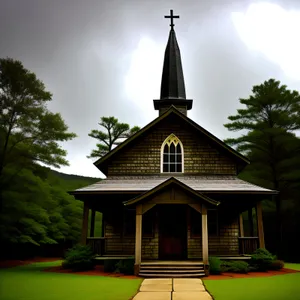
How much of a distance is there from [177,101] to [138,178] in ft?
22.8

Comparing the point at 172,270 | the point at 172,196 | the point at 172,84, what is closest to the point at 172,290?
the point at 172,270

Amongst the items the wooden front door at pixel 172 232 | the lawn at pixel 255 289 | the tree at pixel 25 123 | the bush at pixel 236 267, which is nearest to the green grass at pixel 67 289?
the lawn at pixel 255 289

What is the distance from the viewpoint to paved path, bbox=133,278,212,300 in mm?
8591

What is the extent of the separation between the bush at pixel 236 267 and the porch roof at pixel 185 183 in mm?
3278

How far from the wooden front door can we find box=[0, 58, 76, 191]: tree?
7.46 metres

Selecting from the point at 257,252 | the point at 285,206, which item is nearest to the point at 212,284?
the point at 257,252

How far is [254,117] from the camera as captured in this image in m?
29.4

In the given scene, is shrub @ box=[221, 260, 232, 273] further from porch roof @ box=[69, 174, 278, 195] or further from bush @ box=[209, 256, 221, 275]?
porch roof @ box=[69, 174, 278, 195]

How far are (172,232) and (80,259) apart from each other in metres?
5.05

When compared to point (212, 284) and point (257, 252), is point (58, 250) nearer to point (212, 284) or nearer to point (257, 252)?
point (257, 252)

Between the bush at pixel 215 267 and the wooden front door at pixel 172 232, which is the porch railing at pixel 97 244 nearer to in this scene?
the wooden front door at pixel 172 232

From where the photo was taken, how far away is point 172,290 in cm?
975

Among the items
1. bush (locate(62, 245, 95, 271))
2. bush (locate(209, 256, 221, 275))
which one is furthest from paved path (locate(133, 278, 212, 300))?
bush (locate(62, 245, 95, 271))

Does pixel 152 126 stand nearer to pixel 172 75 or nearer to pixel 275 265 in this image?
pixel 172 75
